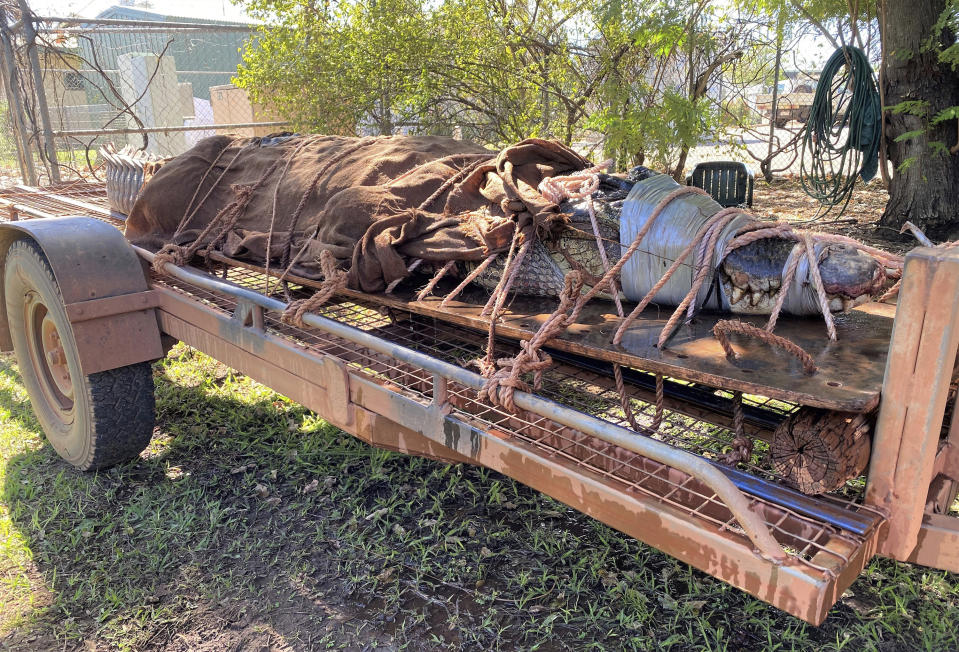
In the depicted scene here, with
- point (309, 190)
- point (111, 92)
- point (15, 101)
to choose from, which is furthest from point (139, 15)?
point (309, 190)

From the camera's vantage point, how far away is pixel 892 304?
2.22m

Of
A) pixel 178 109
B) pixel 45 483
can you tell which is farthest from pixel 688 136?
pixel 178 109

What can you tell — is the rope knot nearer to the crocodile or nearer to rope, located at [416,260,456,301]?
rope, located at [416,260,456,301]

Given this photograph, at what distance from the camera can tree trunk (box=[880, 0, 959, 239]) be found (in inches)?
244

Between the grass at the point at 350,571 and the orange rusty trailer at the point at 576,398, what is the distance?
389 millimetres

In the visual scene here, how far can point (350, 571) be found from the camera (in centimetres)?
263

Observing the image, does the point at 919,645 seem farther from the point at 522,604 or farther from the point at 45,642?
the point at 45,642

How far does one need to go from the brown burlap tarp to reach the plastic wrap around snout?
287mm

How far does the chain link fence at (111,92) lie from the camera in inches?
291

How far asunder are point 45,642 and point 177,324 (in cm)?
137

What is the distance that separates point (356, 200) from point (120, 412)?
1.52m

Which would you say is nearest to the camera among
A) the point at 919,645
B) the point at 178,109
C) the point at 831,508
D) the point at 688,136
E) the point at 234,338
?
the point at 831,508

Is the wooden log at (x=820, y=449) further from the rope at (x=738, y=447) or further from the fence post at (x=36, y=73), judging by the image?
the fence post at (x=36, y=73)

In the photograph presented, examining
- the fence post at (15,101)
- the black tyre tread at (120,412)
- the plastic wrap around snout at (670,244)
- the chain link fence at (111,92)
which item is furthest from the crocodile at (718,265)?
the fence post at (15,101)
